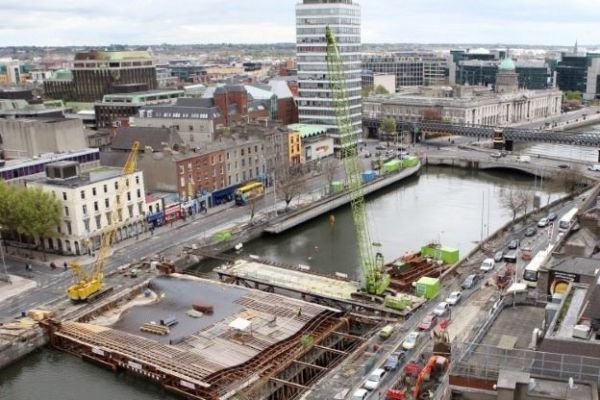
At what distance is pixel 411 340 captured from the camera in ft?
148

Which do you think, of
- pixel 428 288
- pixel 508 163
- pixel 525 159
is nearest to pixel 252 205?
pixel 428 288

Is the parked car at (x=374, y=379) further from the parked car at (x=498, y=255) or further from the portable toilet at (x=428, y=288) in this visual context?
Result: the parked car at (x=498, y=255)

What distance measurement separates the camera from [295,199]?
302 feet

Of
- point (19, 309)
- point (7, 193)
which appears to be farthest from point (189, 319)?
point (7, 193)

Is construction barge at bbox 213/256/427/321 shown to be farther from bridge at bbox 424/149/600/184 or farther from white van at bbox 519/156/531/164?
white van at bbox 519/156/531/164

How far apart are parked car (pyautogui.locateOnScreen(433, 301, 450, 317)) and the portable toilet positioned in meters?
3.58

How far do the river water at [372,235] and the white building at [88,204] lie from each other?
12.6 m

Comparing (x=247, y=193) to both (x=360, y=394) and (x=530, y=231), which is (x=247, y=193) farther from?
(x=360, y=394)

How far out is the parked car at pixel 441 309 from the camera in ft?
164

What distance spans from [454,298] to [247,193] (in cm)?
4358

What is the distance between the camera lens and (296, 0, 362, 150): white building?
118750 mm

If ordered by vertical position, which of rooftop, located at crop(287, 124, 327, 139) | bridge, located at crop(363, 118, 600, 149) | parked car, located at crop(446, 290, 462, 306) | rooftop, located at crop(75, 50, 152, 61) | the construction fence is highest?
rooftop, located at crop(75, 50, 152, 61)

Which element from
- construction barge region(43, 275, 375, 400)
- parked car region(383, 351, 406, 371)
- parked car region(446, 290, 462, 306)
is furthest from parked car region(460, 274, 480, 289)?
parked car region(383, 351, 406, 371)

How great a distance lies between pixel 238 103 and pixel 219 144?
97.4 feet
